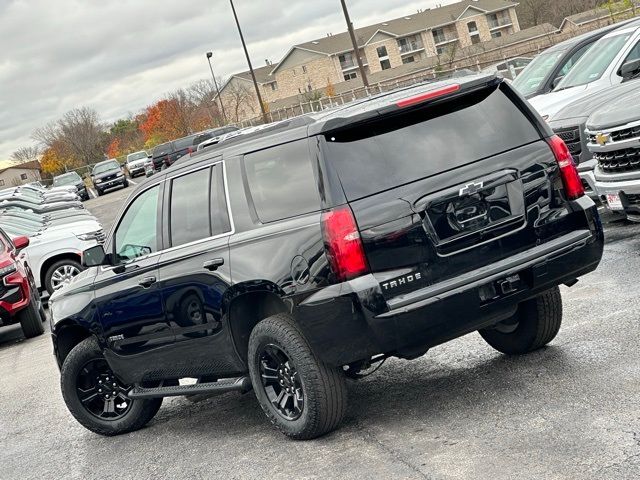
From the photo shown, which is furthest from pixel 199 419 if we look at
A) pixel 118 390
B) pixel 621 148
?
pixel 621 148

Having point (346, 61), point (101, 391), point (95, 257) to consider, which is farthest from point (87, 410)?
point (346, 61)

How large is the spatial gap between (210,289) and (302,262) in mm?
903

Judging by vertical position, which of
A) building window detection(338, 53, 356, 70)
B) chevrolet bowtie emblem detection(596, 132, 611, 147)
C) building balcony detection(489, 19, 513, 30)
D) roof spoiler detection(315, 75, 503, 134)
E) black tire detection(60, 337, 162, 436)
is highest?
building window detection(338, 53, 356, 70)

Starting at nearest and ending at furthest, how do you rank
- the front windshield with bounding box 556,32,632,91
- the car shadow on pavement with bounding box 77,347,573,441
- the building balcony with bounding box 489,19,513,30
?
the car shadow on pavement with bounding box 77,347,573,441, the front windshield with bounding box 556,32,632,91, the building balcony with bounding box 489,19,513,30

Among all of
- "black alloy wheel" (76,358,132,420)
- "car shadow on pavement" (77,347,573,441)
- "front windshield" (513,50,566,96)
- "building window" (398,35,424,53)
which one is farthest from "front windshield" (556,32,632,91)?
"building window" (398,35,424,53)

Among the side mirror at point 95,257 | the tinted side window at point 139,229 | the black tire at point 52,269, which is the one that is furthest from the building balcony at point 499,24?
the side mirror at point 95,257

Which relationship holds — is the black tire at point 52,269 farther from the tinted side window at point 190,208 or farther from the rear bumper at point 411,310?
the rear bumper at point 411,310

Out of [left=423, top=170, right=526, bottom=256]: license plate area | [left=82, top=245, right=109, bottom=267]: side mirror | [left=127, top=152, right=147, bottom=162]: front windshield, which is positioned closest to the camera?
[left=423, top=170, right=526, bottom=256]: license plate area

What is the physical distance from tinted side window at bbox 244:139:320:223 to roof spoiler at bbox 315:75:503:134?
26 cm

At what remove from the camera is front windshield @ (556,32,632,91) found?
14781 millimetres

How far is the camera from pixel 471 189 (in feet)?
19.6

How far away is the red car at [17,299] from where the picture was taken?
14055 millimetres

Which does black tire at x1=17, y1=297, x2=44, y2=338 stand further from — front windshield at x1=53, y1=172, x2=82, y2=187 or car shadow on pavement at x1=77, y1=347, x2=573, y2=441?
front windshield at x1=53, y1=172, x2=82, y2=187

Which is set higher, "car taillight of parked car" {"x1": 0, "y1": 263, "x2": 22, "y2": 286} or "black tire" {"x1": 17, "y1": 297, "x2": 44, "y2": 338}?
"car taillight of parked car" {"x1": 0, "y1": 263, "x2": 22, "y2": 286}
